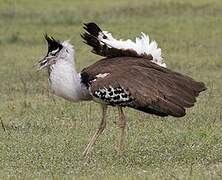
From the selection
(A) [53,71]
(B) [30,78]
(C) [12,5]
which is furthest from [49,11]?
(A) [53,71]

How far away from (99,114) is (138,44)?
10.8ft

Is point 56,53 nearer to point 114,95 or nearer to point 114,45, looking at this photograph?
point 114,45

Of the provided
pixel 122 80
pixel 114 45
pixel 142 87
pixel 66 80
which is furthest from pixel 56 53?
pixel 142 87

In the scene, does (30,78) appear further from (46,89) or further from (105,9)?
(105,9)

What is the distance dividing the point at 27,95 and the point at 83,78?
5.46 m

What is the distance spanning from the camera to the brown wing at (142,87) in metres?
8.86

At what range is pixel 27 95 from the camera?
577 inches

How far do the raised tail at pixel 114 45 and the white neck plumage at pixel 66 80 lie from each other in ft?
1.06

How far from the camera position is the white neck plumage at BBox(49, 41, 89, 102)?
30.2 ft

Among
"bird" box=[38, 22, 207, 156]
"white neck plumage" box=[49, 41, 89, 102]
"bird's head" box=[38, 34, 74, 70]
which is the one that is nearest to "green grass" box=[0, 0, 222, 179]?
"bird" box=[38, 22, 207, 156]

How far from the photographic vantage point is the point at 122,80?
9.06 m

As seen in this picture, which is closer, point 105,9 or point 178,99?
point 178,99

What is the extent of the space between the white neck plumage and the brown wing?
108 mm

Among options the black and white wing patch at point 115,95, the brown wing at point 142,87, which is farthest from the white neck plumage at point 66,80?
the black and white wing patch at point 115,95
